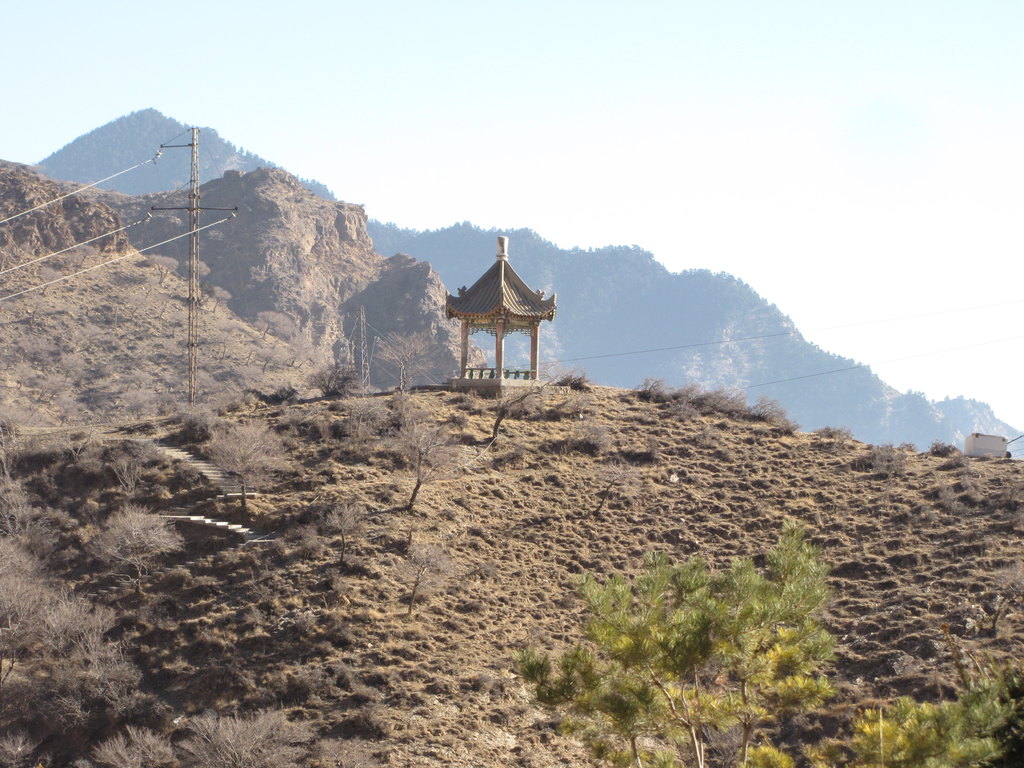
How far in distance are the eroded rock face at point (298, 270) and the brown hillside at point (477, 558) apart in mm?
64700

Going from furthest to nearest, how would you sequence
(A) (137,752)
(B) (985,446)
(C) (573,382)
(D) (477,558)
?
(C) (573,382) < (B) (985,446) < (D) (477,558) < (A) (137,752)

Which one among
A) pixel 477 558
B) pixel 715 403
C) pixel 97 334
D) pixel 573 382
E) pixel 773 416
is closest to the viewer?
pixel 477 558

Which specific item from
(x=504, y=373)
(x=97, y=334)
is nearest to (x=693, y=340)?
(x=97, y=334)

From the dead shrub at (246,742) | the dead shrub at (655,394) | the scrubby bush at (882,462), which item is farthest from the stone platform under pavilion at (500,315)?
the dead shrub at (246,742)

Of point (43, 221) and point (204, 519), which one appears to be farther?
point (43, 221)

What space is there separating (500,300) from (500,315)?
1.77 ft

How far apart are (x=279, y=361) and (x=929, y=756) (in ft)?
223

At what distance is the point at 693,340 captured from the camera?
165 meters

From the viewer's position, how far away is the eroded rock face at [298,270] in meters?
105

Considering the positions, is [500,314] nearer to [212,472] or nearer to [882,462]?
[212,472]

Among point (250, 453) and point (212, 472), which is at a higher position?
point (250, 453)

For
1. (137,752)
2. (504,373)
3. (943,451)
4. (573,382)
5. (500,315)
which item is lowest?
(137,752)

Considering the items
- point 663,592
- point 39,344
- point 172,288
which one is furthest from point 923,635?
point 172,288

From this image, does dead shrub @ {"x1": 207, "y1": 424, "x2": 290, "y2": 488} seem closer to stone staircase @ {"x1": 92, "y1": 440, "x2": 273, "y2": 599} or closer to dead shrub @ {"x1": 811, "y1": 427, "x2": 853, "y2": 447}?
stone staircase @ {"x1": 92, "y1": 440, "x2": 273, "y2": 599}
